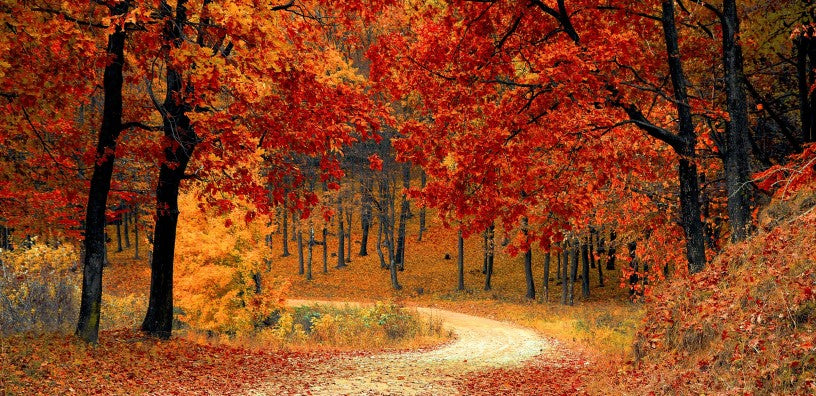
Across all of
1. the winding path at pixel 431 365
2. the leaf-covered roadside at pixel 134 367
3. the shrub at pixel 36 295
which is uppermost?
the shrub at pixel 36 295

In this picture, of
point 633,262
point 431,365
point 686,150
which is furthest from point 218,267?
point 633,262

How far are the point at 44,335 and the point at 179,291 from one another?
35.7 feet

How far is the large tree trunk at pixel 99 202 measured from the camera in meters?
11.3

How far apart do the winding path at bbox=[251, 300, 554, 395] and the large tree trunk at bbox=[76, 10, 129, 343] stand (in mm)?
4219

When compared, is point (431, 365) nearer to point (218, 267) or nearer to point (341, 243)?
point (218, 267)

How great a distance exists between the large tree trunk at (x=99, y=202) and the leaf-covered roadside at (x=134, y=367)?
0.61 m

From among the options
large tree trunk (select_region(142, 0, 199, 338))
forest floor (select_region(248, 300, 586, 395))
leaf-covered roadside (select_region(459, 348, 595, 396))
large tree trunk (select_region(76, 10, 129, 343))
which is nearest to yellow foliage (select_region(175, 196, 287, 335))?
large tree trunk (select_region(142, 0, 199, 338))

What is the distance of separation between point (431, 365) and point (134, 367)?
657 cm

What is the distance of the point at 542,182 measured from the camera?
31.8 feet

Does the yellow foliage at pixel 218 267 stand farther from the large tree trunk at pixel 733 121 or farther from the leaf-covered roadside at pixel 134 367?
the large tree trunk at pixel 733 121

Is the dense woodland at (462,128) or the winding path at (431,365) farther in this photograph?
the winding path at (431,365)

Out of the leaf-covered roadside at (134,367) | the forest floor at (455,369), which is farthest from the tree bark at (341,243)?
the leaf-covered roadside at (134,367)

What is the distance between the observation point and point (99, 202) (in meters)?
11.7

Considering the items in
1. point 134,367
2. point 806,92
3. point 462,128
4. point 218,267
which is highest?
point 806,92
